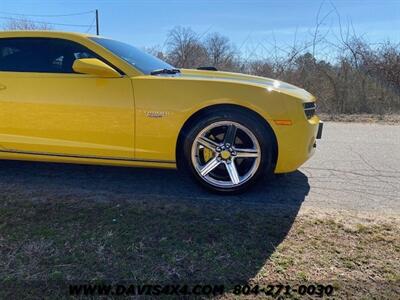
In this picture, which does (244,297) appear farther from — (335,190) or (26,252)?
(335,190)

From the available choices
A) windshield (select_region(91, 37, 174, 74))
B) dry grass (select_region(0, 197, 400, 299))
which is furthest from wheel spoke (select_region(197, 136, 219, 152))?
windshield (select_region(91, 37, 174, 74))

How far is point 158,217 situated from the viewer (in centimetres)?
295

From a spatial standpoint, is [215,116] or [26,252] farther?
[215,116]

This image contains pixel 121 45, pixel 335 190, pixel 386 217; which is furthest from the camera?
pixel 121 45

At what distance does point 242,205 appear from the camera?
3230 millimetres

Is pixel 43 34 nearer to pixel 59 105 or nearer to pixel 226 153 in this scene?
pixel 59 105

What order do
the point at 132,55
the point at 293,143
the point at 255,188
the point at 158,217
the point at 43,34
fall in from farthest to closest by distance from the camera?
the point at 132,55 → the point at 43,34 → the point at 255,188 → the point at 293,143 → the point at 158,217

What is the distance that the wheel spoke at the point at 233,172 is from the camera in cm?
342

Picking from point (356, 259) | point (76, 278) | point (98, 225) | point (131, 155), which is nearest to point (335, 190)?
point (356, 259)

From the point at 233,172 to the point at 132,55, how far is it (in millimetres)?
1728

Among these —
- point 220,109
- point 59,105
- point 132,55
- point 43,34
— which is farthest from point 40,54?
point 220,109

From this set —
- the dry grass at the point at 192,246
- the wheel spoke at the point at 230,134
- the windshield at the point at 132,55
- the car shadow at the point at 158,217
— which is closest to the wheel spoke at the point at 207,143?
the wheel spoke at the point at 230,134

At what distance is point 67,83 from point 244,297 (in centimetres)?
256

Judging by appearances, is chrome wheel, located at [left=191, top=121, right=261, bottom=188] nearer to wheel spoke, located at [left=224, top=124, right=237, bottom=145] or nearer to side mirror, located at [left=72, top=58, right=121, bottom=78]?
wheel spoke, located at [left=224, top=124, right=237, bottom=145]
